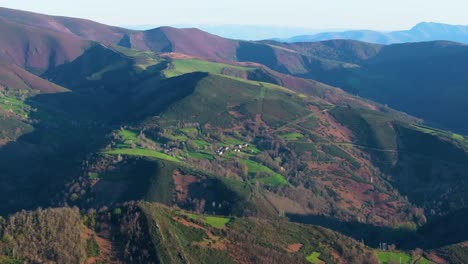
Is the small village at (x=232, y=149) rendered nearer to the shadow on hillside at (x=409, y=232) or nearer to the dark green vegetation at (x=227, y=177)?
the dark green vegetation at (x=227, y=177)

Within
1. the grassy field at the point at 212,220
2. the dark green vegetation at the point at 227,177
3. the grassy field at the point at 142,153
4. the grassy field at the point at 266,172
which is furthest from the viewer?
the grassy field at the point at 142,153

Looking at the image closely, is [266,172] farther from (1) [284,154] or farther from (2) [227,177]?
(1) [284,154]

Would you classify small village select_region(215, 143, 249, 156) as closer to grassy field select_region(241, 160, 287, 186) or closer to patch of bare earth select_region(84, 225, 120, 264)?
grassy field select_region(241, 160, 287, 186)

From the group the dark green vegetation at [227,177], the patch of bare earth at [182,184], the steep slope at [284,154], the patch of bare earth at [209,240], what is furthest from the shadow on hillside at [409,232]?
the patch of bare earth at [209,240]

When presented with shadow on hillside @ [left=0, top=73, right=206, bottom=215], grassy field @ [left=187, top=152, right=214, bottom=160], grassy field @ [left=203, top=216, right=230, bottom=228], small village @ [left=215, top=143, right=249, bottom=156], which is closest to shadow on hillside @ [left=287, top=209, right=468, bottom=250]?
grassy field @ [left=203, top=216, right=230, bottom=228]

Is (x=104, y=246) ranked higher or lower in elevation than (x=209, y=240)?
higher

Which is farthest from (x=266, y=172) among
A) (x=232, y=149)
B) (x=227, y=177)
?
(x=232, y=149)
